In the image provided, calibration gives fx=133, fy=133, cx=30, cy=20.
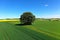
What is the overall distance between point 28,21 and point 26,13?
124 inches

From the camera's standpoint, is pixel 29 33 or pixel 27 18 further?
pixel 27 18

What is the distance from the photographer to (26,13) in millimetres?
46469

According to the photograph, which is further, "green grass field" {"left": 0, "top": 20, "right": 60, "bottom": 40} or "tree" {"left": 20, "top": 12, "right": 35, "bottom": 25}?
"tree" {"left": 20, "top": 12, "right": 35, "bottom": 25}

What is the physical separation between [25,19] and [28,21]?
4.06 feet

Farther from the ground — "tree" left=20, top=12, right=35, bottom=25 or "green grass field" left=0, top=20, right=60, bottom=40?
"tree" left=20, top=12, right=35, bottom=25

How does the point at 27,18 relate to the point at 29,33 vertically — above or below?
above

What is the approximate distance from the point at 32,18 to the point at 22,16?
366 centimetres

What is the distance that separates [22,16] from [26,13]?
68.8 inches

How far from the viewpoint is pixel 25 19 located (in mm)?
45312

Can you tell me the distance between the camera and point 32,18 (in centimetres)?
4562

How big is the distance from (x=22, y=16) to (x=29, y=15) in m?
2.58

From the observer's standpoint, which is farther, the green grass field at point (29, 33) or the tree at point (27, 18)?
the tree at point (27, 18)

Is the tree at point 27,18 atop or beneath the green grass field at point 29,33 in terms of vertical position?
atop
